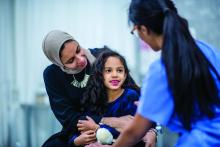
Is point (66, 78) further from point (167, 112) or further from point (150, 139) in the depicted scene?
point (167, 112)

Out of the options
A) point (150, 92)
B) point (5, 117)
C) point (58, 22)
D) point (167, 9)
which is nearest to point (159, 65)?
point (150, 92)

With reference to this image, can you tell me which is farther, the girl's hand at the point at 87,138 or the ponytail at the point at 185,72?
the girl's hand at the point at 87,138

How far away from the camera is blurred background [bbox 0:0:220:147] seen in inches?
173

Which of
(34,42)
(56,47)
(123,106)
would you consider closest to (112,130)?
(123,106)

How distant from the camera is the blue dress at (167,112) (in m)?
1.59

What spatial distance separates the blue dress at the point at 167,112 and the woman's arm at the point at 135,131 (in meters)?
0.04

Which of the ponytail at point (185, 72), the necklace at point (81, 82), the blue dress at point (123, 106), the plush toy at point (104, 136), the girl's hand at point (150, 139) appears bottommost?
the girl's hand at point (150, 139)

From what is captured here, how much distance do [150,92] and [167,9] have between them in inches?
13.6

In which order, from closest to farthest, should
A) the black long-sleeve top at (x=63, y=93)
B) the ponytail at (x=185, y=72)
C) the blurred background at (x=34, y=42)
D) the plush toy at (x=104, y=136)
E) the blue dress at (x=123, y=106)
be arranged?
the ponytail at (x=185, y=72)
the plush toy at (x=104, y=136)
the blue dress at (x=123, y=106)
the black long-sleeve top at (x=63, y=93)
the blurred background at (x=34, y=42)

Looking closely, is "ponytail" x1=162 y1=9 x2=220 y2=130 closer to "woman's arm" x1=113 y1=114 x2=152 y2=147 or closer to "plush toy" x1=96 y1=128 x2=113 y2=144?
"woman's arm" x1=113 y1=114 x2=152 y2=147

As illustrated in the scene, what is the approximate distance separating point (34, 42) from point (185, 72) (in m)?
3.16

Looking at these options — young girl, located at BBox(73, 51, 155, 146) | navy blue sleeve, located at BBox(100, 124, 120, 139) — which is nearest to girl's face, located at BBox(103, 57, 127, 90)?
young girl, located at BBox(73, 51, 155, 146)

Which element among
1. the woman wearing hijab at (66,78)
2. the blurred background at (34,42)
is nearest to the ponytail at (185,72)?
the woman wearing hijab at (66,78)

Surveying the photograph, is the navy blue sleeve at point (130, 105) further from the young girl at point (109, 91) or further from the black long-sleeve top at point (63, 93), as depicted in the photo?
the black long-sleeve top at point (63, 93)
